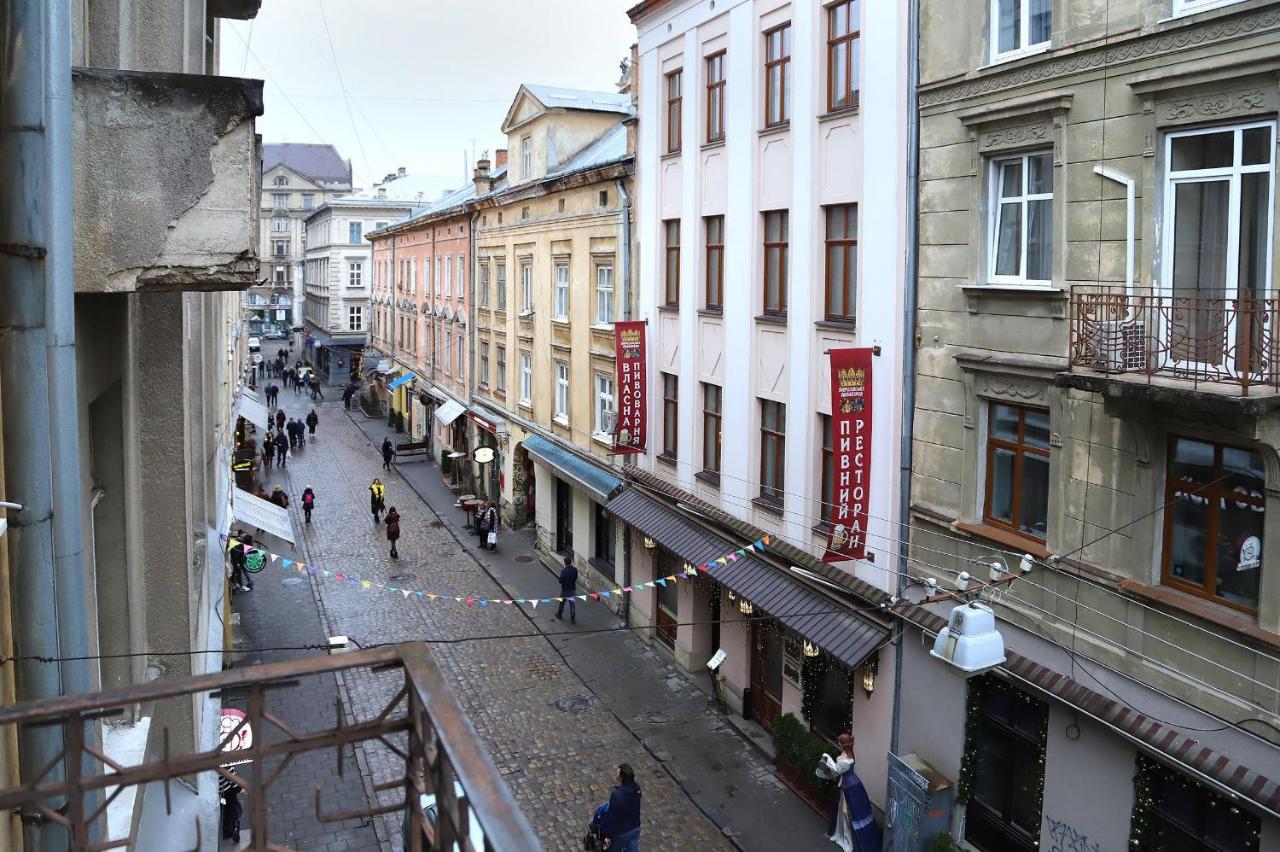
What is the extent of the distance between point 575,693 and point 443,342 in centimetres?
2470

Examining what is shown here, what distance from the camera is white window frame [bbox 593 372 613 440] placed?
24.1 metres

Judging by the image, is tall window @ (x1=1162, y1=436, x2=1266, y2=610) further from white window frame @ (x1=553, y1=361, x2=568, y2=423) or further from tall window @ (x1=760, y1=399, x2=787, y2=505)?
white window frame @ (x1=553, y1=361, x2=568, y2=423)

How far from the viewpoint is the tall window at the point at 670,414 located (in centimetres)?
2055

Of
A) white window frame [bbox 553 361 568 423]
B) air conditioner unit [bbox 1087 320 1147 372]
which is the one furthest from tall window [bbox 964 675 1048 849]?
white window frame [bbox 553 361 568 423]

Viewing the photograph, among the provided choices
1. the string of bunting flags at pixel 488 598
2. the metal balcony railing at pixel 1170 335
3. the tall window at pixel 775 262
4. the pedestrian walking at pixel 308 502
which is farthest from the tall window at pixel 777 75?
the pedestrian walking at pixel 308 502

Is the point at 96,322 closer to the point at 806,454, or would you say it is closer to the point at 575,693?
the point at 806,454

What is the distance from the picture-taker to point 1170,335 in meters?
9.68

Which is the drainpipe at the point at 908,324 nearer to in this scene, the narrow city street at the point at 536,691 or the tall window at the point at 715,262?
the narrow city street at the point at 536,691

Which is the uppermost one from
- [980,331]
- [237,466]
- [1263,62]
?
[1263,62]

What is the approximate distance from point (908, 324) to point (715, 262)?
6041 millimetres

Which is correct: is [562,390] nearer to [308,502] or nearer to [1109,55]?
[308,502]

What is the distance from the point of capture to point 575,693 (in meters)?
19.4

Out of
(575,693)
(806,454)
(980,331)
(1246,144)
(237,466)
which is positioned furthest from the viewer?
(237,466)

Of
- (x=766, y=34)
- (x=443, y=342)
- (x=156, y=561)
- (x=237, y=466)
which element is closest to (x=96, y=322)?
(x=156, y=561)
